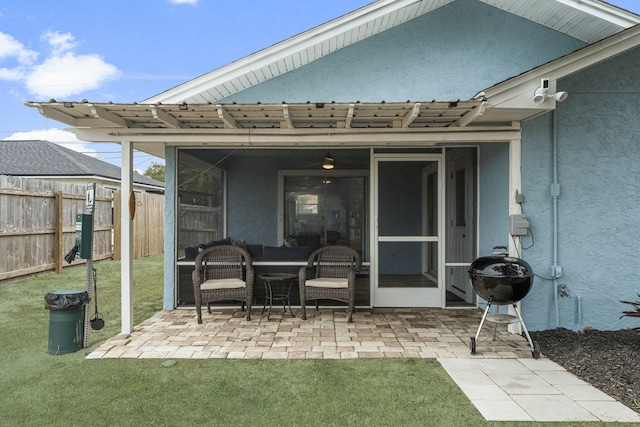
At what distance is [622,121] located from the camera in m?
5.13

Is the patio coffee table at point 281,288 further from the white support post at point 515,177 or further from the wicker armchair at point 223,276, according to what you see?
the white support post at point 515,177

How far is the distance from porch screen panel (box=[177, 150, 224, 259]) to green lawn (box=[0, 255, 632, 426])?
2.44 m

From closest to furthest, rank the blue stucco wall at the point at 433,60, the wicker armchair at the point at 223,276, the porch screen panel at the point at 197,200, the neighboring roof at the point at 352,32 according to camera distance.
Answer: the neighboring roof at the point at 352,32
the wicker armchair at the point at 223,276
the blue stucco wall at the point at 433,60
the porch screen panel at the point at 197,200

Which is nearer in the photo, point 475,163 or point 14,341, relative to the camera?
point 14,341

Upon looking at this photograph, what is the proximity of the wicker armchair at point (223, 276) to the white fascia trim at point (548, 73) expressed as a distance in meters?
3.72

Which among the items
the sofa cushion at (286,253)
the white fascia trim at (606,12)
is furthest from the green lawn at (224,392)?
the white fascia trim at (606,12)

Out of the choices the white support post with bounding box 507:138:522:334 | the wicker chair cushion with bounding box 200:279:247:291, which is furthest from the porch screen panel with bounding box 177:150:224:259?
the white support post with bounding box 507:138:522:334

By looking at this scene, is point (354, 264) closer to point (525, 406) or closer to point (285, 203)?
point (285, 203)

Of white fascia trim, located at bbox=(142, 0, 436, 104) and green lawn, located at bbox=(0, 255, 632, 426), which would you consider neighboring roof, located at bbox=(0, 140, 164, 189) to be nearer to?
white fascia trim, located at bbox=(142, 0, 436, 104)

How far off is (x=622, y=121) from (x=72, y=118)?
21.4 ft

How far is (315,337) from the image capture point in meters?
4.99

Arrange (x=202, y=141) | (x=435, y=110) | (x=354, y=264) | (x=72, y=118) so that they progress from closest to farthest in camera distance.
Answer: (x=435, y=110) < (x=72, y=118) < (x=202, y=141) < (x=354, y=264)

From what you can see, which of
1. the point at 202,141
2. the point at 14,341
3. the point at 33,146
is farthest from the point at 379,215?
the point at 33,146

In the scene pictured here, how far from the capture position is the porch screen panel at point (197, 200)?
6.49m
